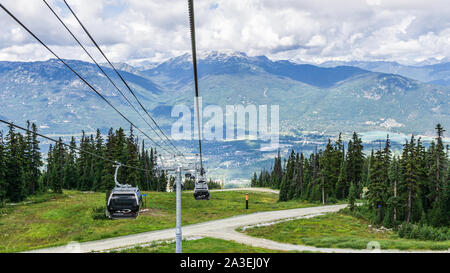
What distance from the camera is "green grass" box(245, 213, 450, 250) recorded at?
4259cm

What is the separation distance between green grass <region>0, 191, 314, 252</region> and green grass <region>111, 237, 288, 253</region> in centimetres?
1178

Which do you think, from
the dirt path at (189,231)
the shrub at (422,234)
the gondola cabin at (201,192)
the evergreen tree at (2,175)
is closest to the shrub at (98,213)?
the dirt path at (189,231)

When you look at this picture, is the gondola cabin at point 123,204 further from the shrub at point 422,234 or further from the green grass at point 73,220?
the shrub at point 422,234

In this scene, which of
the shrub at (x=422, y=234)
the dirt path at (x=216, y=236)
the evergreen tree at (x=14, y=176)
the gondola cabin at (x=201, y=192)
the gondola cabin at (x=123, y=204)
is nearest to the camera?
the gondola cabin at (x=123, y=204)

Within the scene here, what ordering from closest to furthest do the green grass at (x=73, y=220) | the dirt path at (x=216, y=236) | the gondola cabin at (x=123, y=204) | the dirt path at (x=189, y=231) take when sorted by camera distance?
the gondola cabin at (x=123, y=204) → the dirt path at (x=216, y=236) → the dirt path at (x=189, y=231) → the green grass at (x=73, y=220)

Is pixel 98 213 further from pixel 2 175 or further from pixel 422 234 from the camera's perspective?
pixel 422 234

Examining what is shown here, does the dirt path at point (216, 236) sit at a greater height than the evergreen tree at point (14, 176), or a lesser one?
lesser

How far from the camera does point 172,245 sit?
40875 millimetres

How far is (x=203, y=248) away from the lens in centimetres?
3856

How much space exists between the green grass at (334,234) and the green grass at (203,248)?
313 inches

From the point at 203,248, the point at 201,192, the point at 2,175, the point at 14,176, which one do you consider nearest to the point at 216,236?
the point at 203,248

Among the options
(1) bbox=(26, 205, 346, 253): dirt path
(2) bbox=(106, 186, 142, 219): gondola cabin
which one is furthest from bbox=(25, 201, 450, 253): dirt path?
(2) bbox=(106, 186, 142, 219): gondola cabin

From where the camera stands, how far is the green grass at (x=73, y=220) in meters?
49.7
